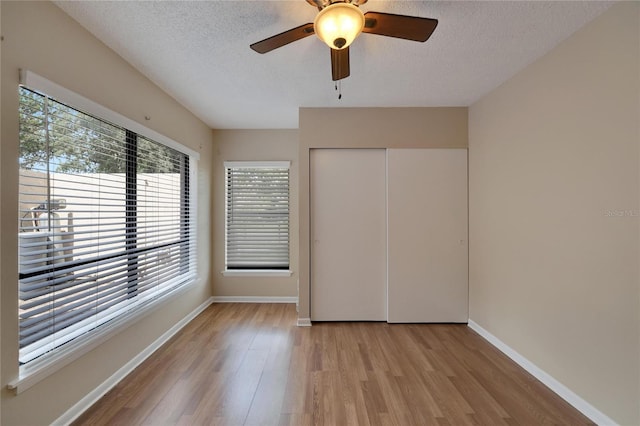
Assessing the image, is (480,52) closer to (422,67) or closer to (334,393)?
(422,67)

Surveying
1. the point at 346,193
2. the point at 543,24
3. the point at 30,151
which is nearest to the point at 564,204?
the point at 543,24

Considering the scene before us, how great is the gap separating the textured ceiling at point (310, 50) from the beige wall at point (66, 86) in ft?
0.50

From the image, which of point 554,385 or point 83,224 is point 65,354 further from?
point 554,385

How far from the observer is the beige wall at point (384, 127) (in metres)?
3.35

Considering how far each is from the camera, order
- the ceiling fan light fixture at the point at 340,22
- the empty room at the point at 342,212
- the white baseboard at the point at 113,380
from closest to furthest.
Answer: the ceiling fan light fixture at the point at 340,22 < the empty room at the point at 342,212 < the white baseboard at the point at 113,380

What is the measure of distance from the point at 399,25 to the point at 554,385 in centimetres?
268

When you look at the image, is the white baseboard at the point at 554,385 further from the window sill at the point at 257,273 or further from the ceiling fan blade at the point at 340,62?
the ceiling fan blade at the point at 340,62

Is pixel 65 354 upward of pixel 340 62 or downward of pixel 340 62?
downward

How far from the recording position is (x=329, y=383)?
2.18m

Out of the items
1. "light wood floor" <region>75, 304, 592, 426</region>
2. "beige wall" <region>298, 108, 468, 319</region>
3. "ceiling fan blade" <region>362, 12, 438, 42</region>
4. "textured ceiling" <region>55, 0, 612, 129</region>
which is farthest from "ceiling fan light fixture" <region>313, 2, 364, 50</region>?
"light wood floor" <region>75, 304, 592, 426</region>

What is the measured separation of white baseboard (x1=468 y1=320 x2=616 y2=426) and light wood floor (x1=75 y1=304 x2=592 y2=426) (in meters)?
0.05

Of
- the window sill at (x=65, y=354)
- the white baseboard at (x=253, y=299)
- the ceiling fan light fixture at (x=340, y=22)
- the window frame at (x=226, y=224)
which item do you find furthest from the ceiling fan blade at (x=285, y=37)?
the white baseboard at (x=253, y=299)

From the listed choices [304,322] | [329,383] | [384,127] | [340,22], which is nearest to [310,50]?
[340,22]

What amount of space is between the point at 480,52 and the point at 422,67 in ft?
1.41
